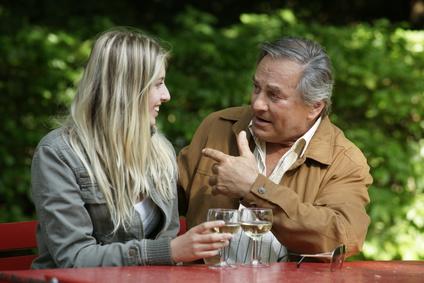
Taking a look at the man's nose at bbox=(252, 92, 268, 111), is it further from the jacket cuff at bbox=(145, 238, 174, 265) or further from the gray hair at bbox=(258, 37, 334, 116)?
the jacket cuff at bbox=(145, 238, 174, 265)

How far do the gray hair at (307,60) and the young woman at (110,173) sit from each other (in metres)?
0.61

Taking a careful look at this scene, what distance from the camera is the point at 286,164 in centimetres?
431

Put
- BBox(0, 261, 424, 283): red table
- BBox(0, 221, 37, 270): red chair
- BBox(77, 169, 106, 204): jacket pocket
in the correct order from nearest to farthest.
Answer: BBox(0, 261, 424, 283): red table
BBox(77, 169, 106, 204): jacket pocket
BBox(0, 221, 37, 270): red chair

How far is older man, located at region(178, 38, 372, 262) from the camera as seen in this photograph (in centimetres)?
396

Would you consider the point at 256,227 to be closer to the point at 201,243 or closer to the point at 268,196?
the point at 201,243

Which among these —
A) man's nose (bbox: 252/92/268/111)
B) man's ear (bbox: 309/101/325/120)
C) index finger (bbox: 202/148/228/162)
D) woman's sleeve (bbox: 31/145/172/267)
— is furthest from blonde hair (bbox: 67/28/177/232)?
man's ear (bbox: 309/101/325/120)

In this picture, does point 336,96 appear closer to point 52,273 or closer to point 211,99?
point 211,99

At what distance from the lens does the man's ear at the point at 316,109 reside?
4410mm

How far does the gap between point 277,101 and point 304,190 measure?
1.27 feet

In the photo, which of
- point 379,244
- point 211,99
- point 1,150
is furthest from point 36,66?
point 379,244

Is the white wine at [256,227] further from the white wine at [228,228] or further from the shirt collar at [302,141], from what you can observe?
the shirt collar at [302,141]

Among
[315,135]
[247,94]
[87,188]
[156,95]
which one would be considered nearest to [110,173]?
[87,188]

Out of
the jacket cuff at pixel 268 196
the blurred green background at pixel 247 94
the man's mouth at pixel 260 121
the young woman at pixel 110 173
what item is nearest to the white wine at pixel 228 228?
the young woman at pixel 110 173

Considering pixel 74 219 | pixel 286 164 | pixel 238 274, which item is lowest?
pixel 238 274
